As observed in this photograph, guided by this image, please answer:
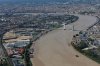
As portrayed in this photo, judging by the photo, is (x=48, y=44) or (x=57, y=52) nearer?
(x=57, y=52)

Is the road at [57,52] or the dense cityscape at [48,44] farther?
the dense cityscape at [48,44]

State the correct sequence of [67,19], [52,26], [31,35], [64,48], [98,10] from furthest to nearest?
[98,10] < [67,19] < [52,26] < [31,35] < [64,48]

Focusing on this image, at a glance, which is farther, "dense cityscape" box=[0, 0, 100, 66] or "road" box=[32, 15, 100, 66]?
"dense cityscape" box=[0, 0, 100, 66]

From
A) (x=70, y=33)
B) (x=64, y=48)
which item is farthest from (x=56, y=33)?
(x=64, y=48)

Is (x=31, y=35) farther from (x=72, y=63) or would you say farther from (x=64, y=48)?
(x=72, y=63)

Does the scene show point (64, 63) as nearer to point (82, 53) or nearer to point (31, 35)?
point (82, 53)

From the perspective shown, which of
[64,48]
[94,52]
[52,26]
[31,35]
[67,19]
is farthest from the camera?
[67,19]

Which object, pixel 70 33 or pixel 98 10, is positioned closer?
pixel 70 33
